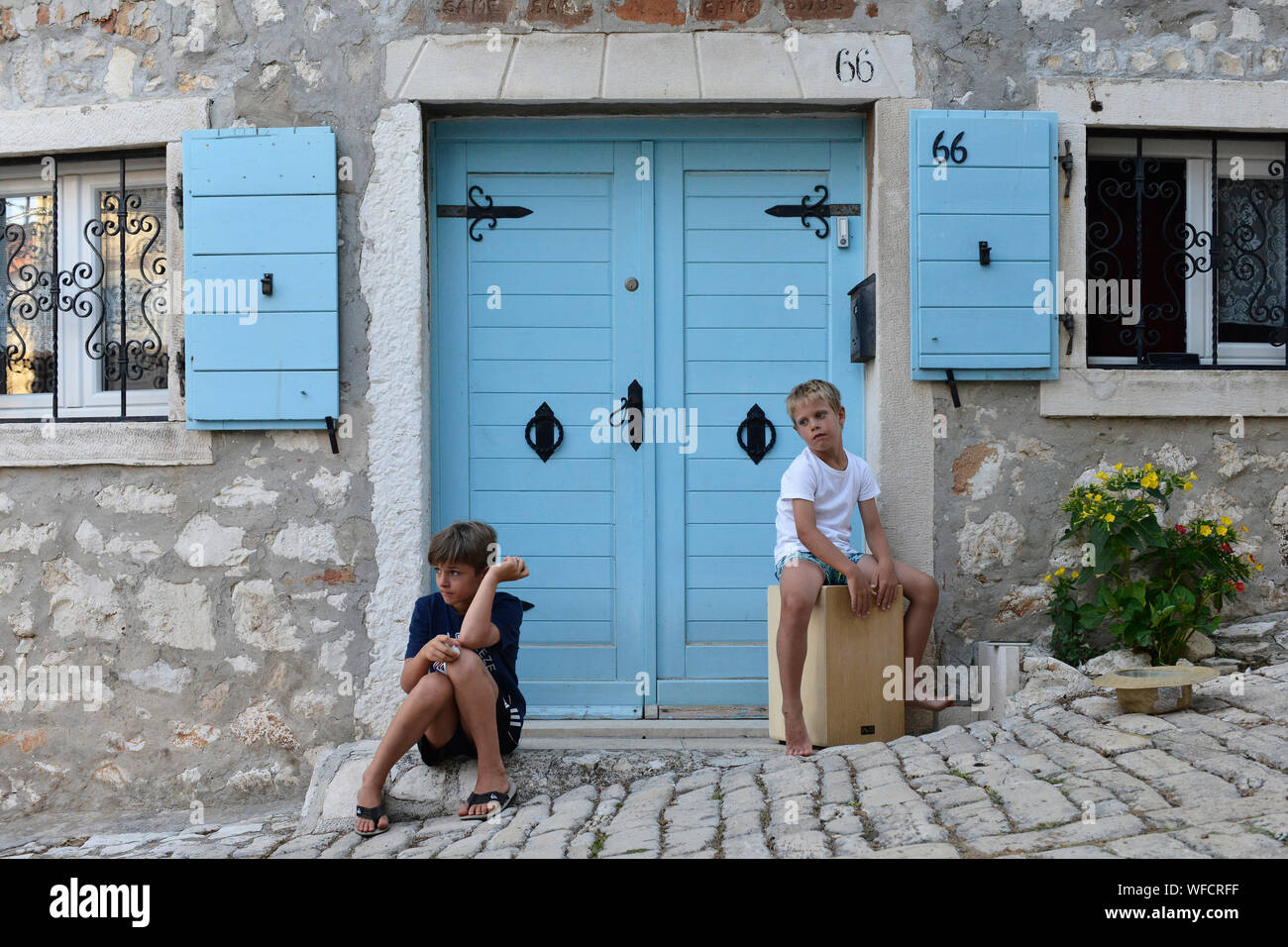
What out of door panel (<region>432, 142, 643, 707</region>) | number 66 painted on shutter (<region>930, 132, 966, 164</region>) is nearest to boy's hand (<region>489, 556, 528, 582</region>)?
door panel (<region>432, 142, 643, 707</region>)

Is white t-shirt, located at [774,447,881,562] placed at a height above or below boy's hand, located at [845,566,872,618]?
above

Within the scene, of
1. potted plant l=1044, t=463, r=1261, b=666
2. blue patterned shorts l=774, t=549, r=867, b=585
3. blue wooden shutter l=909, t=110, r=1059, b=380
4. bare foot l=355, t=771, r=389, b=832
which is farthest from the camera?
blue wooden shutter l=909, t=110, r=1059, b=380

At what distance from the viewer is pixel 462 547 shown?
3432 millimetres

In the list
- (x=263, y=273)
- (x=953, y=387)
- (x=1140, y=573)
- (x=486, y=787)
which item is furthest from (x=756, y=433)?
(x=263, y=273)

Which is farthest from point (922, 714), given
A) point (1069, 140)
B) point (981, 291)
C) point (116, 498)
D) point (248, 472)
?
point (116, 498)

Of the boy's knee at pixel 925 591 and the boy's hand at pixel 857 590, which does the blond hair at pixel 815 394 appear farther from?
the boy's knee at pixel 925 591

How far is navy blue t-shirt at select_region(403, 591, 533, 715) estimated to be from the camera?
3488 mm

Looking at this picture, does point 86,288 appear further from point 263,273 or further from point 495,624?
point 495,624

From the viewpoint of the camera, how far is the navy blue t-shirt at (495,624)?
3488 mm

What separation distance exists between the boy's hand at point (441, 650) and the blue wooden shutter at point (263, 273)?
4.41ft

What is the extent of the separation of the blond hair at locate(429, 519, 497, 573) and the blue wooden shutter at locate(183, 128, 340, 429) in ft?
3.55

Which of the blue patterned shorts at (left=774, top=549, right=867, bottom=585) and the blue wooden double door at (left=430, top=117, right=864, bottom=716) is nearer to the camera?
the blue patterned shorts at (left=774, top=549, right=867, bottom=585)

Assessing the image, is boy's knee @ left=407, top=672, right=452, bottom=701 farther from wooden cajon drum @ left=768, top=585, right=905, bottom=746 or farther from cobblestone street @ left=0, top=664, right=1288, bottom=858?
wooden cajon drum @ left=768, top=585, right=905, bottom=746

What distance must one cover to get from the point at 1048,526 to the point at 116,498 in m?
3.84
